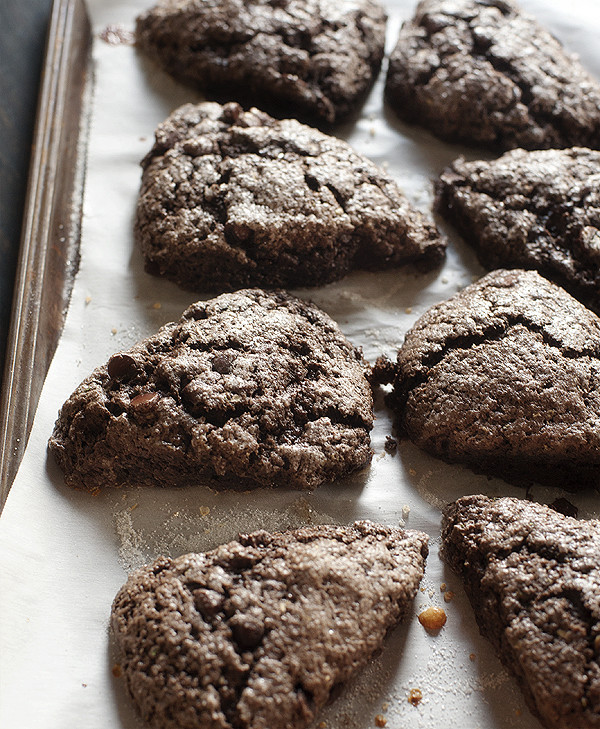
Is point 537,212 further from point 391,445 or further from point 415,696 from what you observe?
point 415,696

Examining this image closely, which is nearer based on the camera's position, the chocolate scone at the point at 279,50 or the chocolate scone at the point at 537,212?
the chocolate scone at the point at 537,212

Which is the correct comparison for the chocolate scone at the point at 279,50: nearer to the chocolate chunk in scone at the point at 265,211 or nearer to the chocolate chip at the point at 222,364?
Result: the chocolate chunk in scone at the point at 265,211

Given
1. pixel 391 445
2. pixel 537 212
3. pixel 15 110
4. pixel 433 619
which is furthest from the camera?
pixel 15 110

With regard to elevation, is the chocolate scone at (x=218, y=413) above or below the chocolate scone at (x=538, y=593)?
below

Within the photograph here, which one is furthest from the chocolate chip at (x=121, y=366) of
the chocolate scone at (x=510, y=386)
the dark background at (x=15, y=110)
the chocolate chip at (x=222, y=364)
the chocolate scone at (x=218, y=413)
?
the chocolate scone at (x=510, y=386)

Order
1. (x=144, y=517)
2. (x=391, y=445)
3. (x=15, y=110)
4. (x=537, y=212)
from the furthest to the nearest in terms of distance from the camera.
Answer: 1. (x=15, y=110)
2. (x=537, y=212)
3. (x=391, y=445)
4. (x=144, y=517)

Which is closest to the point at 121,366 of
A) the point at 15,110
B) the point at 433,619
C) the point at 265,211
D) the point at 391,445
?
the point at 265,211
